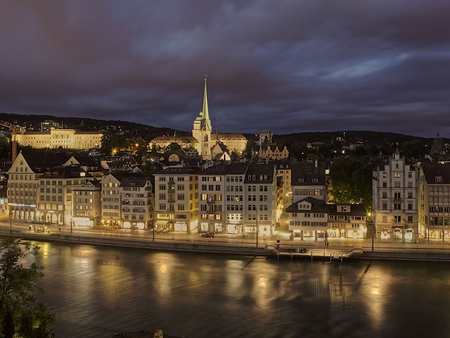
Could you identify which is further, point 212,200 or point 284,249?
point 212,200

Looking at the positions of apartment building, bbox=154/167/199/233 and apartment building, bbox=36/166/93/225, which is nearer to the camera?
apartment building, bbox=154/167/199/233

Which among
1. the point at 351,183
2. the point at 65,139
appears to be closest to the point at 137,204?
the point at 351,183

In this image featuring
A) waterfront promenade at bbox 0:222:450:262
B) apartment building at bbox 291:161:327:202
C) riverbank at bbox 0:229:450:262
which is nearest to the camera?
riverbank at bbox 0:229:450:262

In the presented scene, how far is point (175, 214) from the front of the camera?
54.7 meters

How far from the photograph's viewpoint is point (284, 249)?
141 ft

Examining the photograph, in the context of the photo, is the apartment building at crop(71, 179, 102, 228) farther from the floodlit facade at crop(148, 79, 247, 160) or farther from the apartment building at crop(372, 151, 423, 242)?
the floodlit facade at crop(148, 79, 247, 160)

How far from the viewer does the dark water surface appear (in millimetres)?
27141

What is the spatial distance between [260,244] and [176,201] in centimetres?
1350

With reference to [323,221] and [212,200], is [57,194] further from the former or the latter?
[323,221]

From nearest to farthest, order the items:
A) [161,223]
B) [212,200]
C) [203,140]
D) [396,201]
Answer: [396,201] < [212,200] < [161,223] < [203,140]

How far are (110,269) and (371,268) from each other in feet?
73.0

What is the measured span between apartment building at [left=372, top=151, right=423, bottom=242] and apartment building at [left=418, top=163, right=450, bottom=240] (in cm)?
107

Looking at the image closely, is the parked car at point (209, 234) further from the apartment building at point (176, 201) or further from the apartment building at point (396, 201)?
the apartment building at point (396, 201)

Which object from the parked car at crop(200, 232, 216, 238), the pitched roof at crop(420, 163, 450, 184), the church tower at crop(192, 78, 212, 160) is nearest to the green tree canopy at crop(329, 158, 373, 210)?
the pitched roof at crop(420, 163, 450, 184)
